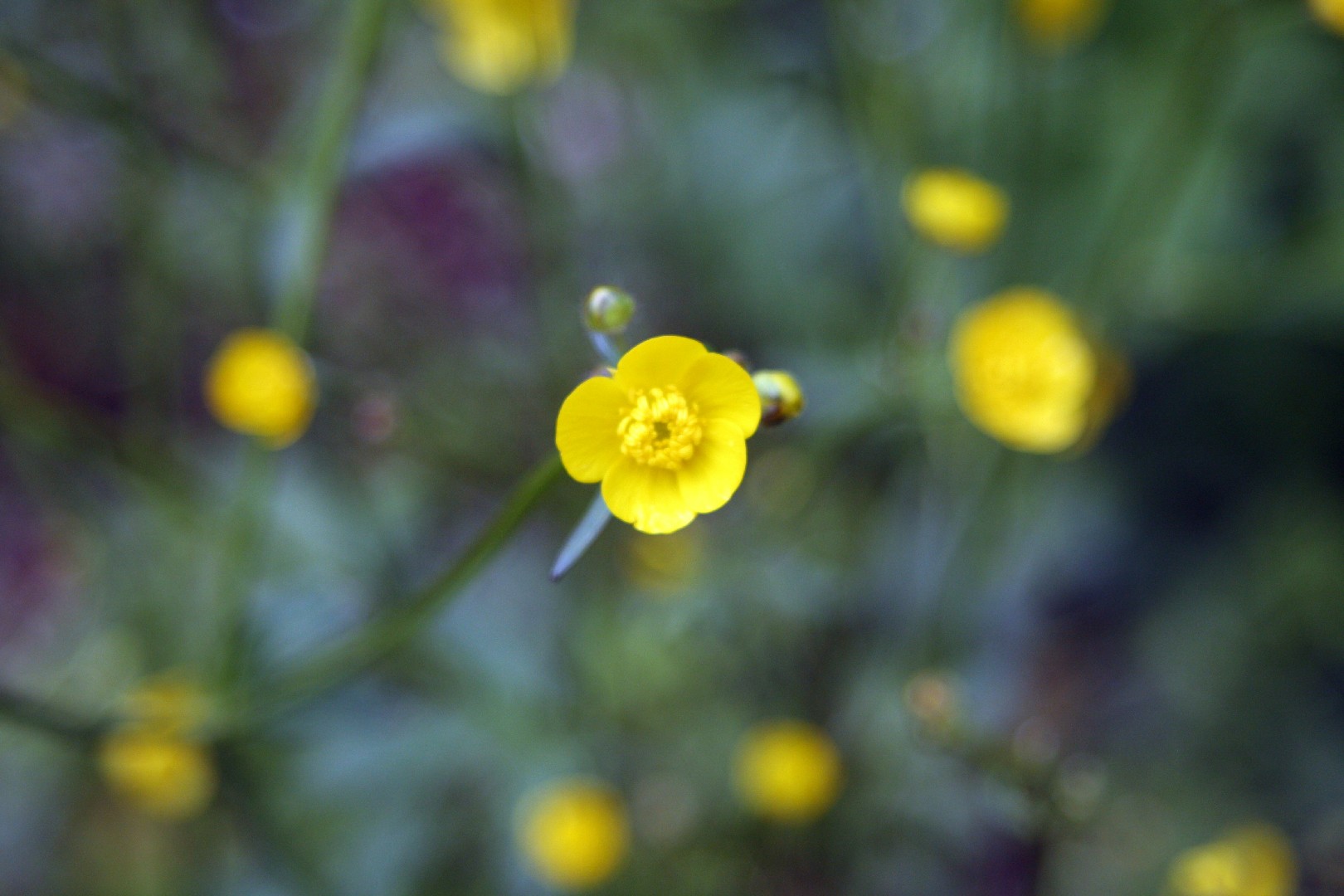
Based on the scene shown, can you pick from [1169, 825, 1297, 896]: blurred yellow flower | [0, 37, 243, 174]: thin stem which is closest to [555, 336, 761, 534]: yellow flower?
[0, 37, 243, 174]: thin stem

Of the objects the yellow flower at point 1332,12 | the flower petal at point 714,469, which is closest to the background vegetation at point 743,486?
the yellow flower at point 1332,12

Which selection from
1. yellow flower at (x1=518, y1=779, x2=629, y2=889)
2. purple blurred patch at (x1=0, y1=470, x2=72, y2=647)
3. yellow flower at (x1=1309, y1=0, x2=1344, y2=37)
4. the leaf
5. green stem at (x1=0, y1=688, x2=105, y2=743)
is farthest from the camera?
purple blurred patch at (x1=0, y1=470, x2=72, y2=647)

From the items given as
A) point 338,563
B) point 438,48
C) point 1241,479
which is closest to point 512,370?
point 338,563

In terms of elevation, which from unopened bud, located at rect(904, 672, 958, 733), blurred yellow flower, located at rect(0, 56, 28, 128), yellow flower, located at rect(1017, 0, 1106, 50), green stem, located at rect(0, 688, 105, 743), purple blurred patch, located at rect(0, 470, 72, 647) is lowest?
purple blurred patch, located at rect(0, 470, 72, 647)

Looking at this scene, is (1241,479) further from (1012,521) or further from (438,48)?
(438,48)

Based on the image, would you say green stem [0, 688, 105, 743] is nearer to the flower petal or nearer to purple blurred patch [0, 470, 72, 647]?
the flower petal

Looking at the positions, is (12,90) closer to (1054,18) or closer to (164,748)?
(164,748)

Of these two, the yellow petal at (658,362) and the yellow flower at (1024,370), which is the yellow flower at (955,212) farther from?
the yellow petal at (658,362)
